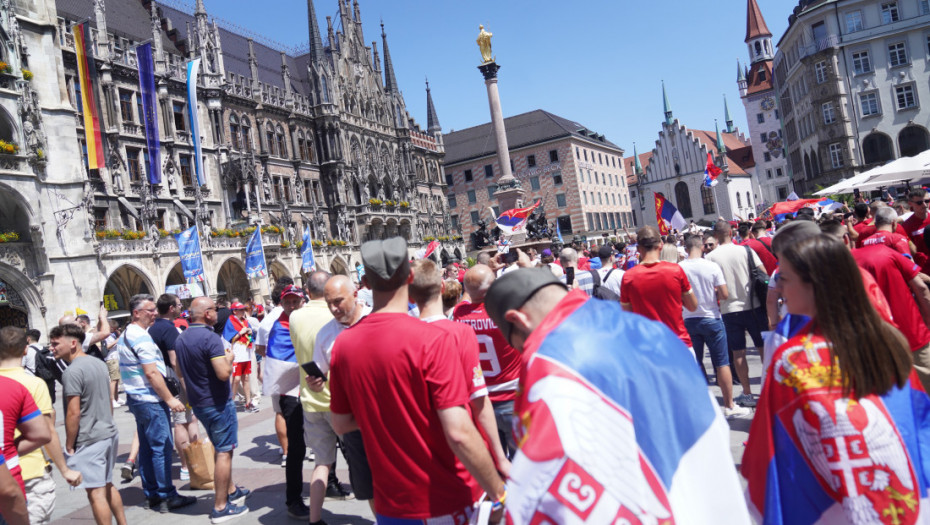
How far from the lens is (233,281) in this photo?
3697cm

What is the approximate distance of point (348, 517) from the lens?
570 cm

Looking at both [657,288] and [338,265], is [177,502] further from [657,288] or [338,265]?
[338,265]

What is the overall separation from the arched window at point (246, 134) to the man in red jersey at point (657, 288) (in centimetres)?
3726

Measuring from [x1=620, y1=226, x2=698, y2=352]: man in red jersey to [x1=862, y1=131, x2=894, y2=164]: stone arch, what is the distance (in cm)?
4827

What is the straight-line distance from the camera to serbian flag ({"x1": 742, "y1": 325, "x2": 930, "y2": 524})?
210 cm

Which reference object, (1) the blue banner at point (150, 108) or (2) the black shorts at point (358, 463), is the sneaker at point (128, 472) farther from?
(1) the blue banner at point (150, 108)

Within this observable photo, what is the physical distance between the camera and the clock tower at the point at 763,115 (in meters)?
82.6

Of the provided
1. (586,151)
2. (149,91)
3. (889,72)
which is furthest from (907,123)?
(149,91)

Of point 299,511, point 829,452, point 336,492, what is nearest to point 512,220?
point 336,492

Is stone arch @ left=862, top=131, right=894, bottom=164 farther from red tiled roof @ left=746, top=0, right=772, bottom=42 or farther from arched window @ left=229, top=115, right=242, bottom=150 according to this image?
red tiled roof @ left=746, top=0, right=772, bottom=42

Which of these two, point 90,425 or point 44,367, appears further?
point 44,367

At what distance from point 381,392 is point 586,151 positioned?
70.2 m

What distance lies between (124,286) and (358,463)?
1196 inches

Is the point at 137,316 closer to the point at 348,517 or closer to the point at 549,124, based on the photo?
the point at 348,517
